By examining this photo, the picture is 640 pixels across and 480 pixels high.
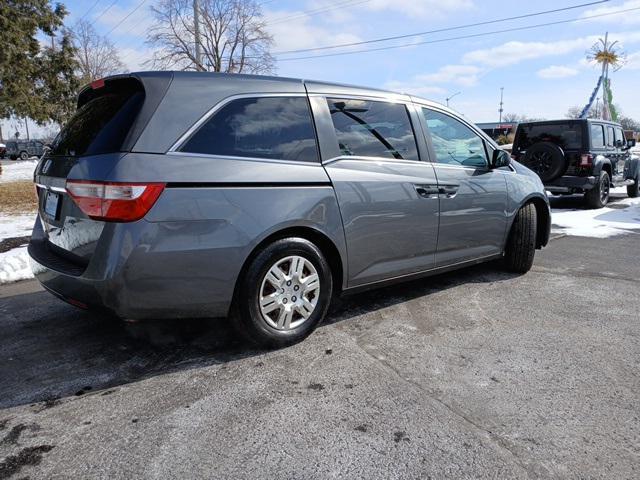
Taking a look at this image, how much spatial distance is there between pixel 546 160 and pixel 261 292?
356 inches

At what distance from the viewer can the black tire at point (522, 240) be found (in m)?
4.84

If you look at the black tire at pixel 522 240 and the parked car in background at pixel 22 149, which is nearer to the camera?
the black tire at pixel 522 240

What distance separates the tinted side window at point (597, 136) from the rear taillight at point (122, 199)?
1033cm

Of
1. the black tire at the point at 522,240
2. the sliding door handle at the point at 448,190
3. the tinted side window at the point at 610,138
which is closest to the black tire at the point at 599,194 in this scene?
the tinted side window at the point at 610,138

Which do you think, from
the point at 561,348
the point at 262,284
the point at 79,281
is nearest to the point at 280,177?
the point at 262,284

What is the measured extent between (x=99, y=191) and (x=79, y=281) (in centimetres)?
55

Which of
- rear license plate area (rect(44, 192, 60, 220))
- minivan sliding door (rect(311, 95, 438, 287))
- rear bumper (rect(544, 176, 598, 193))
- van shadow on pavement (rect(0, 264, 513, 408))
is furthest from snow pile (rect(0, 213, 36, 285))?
rear bumper (rect(544, 176, 598, 193))

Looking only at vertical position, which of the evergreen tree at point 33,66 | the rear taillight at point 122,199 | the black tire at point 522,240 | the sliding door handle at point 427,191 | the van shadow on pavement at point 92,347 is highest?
the evergreen tree at point 33,66

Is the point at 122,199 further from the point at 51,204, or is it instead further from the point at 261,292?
the point at 261,292

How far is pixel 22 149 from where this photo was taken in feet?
Result: 149

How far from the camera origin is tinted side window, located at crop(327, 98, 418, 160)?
345cm

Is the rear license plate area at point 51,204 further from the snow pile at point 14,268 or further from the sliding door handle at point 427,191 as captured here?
the sliding door handle at point 427,191

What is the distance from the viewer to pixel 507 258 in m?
5.04

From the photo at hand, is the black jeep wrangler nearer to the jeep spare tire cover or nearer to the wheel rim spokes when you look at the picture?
the jeep spare tire cover
